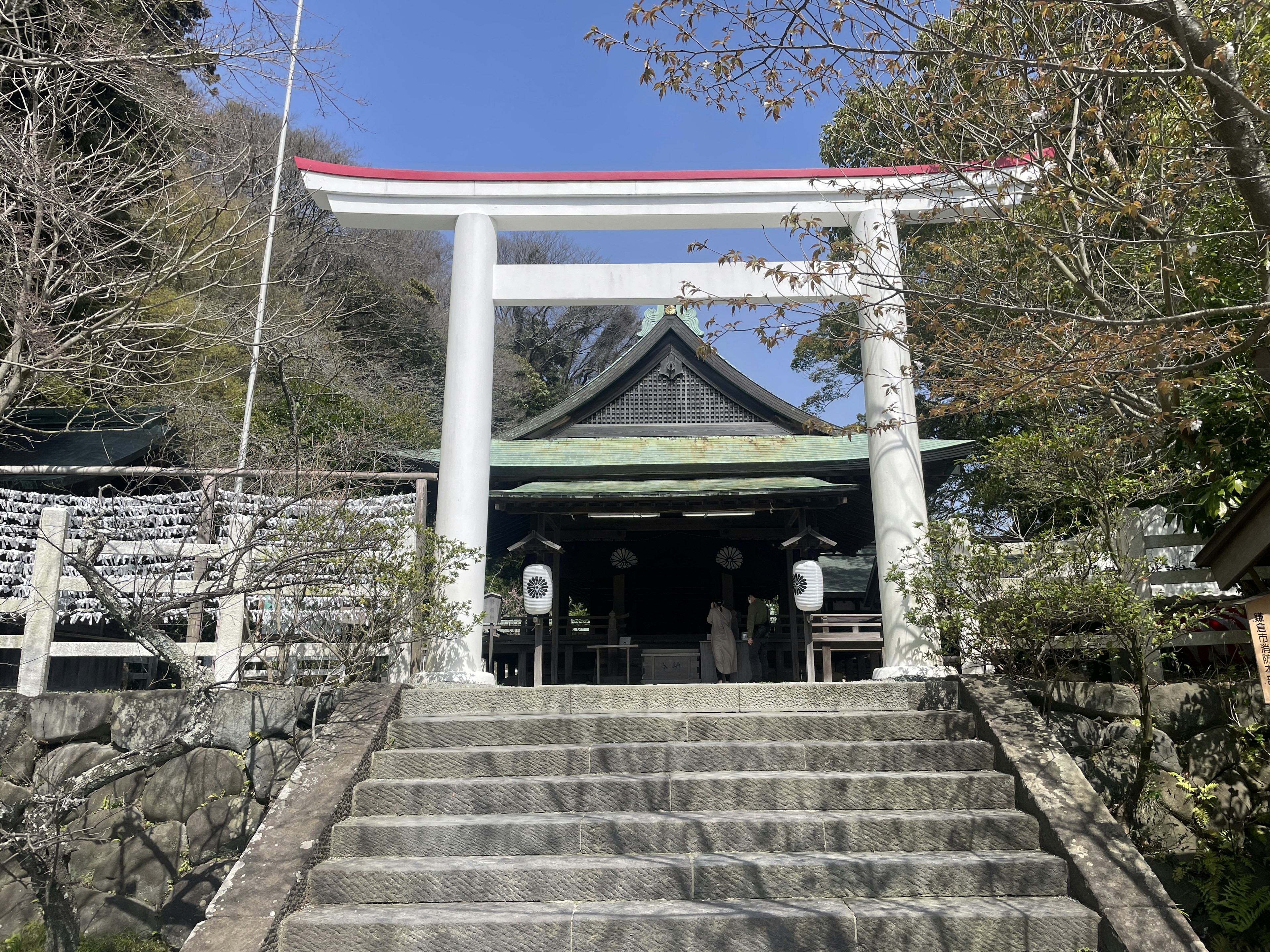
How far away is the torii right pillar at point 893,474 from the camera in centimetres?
698

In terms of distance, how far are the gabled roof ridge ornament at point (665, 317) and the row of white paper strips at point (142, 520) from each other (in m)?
8.08

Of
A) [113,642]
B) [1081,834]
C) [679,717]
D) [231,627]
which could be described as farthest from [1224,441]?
[113,642]

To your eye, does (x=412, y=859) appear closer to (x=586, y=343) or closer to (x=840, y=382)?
(x=840, y=382)

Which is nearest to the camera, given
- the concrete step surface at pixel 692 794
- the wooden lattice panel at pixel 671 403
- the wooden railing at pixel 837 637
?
the concrete step surface at pixel 692 794

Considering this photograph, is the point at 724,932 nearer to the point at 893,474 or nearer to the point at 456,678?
the point at 456,678

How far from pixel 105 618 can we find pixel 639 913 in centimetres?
549

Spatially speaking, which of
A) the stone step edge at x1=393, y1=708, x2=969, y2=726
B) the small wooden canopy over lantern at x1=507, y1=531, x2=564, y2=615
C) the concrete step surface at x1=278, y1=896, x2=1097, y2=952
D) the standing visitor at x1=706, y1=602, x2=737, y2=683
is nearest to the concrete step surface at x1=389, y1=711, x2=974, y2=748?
the stone step edge at x1=393, y1=708, x2=969, y2=726

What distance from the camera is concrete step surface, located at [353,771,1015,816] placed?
14.3 ft

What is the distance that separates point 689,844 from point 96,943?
366 centimetres

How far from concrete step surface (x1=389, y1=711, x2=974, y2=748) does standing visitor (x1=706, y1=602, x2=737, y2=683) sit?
685 centimetres

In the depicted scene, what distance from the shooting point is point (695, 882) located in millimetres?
3799

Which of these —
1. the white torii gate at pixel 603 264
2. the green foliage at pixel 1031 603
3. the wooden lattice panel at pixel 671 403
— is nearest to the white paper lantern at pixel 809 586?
the white torii gate at pixel 603 264

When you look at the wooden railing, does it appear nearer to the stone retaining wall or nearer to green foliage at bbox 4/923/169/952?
the stone retaining wall

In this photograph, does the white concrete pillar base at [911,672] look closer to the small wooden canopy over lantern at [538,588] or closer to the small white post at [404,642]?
the small white post at [404,642]
